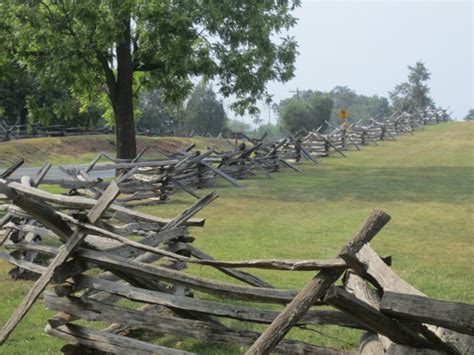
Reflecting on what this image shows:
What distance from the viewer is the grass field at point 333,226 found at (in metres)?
6.83

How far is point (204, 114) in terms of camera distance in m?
72.6

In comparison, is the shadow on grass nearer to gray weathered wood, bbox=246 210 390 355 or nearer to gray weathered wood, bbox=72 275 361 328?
gray weathered wood, bbox=72 275 361 328

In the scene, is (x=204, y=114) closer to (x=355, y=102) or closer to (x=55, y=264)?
(x=55, y=264)

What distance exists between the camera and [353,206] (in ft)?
49.2

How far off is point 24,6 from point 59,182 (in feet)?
30.6

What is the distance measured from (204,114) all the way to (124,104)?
5182cm

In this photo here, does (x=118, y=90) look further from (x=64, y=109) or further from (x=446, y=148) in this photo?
(x=446, y=148)

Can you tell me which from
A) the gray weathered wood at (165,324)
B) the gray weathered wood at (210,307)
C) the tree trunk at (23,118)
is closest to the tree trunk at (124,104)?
the gray weathered wood at (165,324)

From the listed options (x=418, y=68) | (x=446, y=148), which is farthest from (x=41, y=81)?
Answer: (x=418, y=68)

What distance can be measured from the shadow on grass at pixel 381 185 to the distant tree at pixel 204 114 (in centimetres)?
4697

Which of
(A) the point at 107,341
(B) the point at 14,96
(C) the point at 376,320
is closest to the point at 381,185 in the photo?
(A) the point at 107,341

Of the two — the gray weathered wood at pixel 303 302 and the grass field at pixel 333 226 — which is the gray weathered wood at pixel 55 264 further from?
the gray weathered wood at pixel 303 302

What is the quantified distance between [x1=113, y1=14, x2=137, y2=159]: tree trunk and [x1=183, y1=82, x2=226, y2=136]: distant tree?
4913 cm

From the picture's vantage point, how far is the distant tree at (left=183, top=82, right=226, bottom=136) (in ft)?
234
